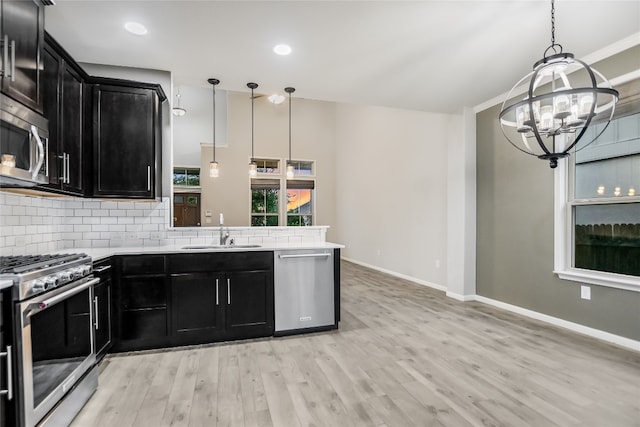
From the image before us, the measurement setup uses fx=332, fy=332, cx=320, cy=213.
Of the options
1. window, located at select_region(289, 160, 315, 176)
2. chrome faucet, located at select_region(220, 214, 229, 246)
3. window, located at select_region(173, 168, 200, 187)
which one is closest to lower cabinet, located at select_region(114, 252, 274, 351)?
chrome faucet, located at select_region(220, 214, 229, 246)

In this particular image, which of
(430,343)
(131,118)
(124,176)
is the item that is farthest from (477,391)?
(131,118)

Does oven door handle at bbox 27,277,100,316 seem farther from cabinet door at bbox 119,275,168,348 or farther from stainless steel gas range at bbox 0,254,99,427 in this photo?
cabinet door at bbox 119,275,168,348

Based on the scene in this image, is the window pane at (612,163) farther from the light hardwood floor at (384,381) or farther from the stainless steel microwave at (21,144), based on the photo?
the stainless steel microwave at (21,144)

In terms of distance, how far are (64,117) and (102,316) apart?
158cm

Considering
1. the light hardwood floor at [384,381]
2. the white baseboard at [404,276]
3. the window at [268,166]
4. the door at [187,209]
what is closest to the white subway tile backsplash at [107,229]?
the light hardwood floor at [384,381]

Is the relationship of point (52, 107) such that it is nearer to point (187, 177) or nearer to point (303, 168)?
point (187, 177)

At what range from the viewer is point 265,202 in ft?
30.7

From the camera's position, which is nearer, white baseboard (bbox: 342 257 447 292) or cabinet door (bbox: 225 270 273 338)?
cabinet door (bbox: 225 270 273 338)

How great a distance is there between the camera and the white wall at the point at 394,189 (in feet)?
18.0

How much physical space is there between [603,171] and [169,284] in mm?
4269

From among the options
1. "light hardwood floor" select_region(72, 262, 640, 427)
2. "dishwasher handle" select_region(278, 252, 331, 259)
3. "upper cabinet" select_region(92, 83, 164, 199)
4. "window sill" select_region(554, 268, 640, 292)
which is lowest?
"light hardwood floor" select_region(72, 262, 640, 427)

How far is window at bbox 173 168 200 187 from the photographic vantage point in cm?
868

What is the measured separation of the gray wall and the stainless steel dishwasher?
236 cm

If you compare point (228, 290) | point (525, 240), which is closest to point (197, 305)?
point (228, 290)
